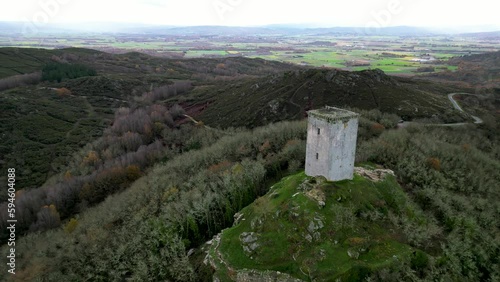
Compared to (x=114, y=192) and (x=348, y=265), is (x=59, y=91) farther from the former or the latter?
(x=348, y=265)

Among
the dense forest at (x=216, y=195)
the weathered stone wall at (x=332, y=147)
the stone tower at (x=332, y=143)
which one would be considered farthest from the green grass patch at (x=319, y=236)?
the stone tower at (x=332, y=143)

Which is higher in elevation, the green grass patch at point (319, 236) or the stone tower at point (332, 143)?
the stone tower at point (332, 143)

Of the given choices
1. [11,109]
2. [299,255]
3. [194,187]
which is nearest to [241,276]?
[299,255]

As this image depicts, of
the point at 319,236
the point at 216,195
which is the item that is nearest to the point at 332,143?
the point at 319,236

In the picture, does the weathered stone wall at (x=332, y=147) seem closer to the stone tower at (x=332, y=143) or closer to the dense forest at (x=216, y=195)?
the stone tower at (x=332, y=143)

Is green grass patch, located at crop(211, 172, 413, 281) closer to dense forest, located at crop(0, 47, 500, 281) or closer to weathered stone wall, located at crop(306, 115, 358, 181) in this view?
dense forest, located at crop(0, 47, 500, 281)

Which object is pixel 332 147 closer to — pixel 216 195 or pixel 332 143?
pixel 332 143

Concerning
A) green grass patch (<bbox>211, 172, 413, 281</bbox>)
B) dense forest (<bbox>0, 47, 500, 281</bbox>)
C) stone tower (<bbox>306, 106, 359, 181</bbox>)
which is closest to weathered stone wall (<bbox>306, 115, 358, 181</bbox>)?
stone tower (<bbox>306, 106, 359, 181</bbox>)
